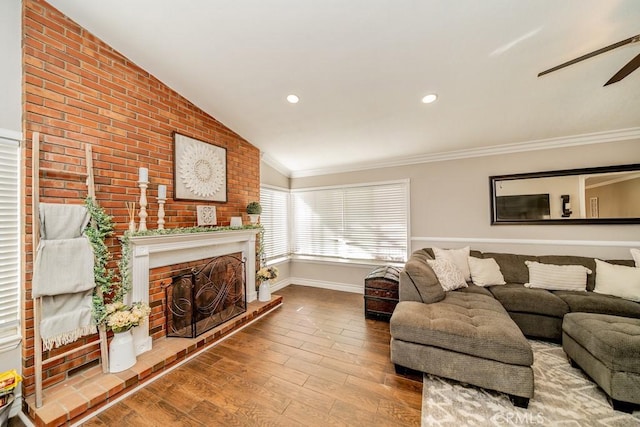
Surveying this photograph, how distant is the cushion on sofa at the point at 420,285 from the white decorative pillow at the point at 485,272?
86cm

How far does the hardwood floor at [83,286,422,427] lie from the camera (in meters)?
1.76

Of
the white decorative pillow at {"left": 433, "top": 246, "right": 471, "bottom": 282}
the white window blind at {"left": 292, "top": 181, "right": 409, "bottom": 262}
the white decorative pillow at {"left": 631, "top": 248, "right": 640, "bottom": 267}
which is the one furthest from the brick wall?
the white decorative pillow at {"left": 631, "top": 248, "right": 640, "bottom": 267}

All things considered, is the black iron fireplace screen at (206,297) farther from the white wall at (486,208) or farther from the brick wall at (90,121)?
the white wall at (486,208)

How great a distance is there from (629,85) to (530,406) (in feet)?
10.4

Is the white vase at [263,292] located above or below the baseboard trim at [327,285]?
above

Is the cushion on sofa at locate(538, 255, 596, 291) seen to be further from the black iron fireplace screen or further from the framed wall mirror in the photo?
the black iron fireplace screen

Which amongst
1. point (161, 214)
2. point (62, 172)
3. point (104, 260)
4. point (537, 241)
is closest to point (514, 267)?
point (537, 241)

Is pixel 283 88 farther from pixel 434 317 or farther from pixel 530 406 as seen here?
pixel 530 406

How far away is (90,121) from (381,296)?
12.2 feet

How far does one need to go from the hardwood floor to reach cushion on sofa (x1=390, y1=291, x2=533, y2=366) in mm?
451

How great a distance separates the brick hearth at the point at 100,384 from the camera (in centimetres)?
172

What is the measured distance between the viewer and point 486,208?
3.73m

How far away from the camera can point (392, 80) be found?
2.50m

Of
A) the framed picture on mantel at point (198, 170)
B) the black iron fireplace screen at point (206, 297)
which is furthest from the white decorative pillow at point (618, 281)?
the framed picture on mantel at point (198, 170)
